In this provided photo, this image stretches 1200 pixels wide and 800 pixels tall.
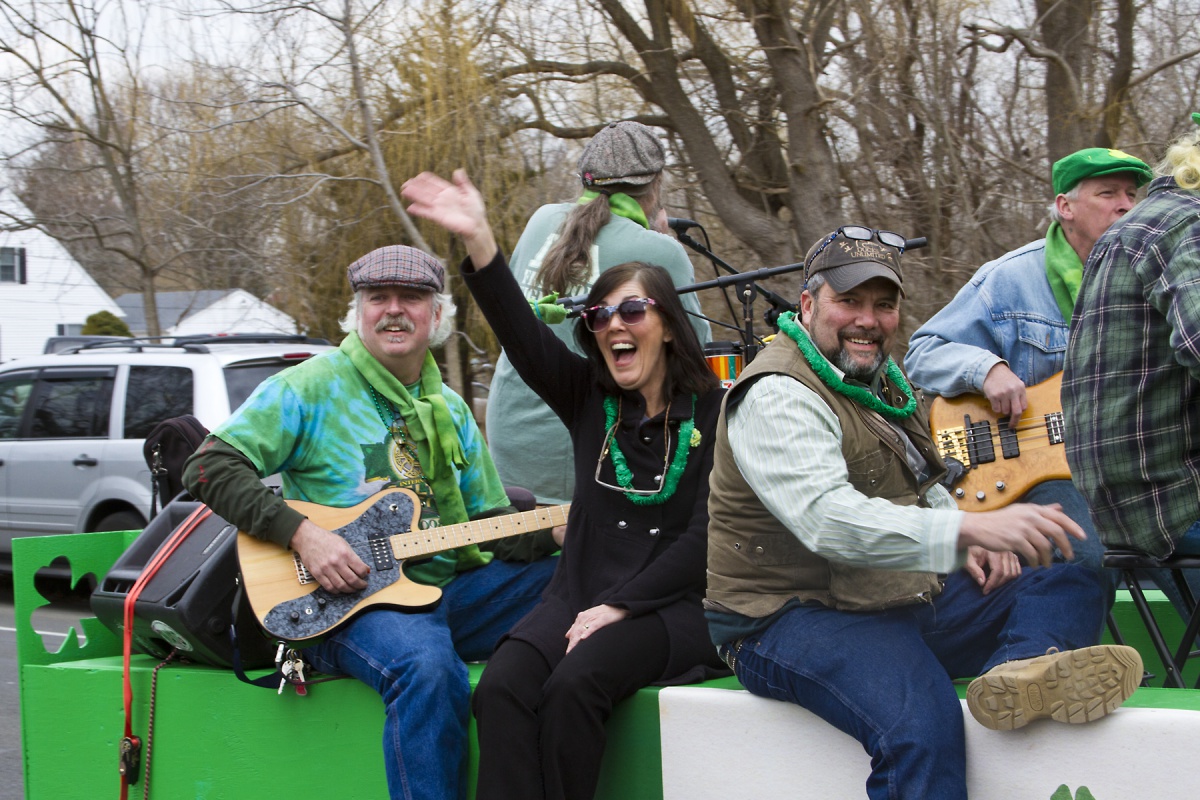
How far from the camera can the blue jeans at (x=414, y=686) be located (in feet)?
10.5

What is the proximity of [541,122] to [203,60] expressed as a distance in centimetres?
353

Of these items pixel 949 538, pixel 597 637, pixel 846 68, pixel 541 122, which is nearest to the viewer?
pixel 949 538

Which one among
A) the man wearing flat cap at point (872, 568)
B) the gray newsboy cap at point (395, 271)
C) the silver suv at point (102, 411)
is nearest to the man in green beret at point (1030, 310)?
the man wearing flat cap at point (872, 568)

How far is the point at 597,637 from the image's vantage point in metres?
3.11

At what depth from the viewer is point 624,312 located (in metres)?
3.36

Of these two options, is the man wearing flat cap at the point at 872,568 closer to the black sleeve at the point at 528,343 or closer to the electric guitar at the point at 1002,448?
Result: the electric guitar at the point at 1002,448

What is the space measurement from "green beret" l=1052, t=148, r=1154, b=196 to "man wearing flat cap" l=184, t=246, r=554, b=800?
1998 millimetres

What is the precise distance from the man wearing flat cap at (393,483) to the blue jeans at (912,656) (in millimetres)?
881

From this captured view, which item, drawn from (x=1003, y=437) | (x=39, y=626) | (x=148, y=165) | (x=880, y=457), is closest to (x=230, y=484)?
(x=880, y=457)

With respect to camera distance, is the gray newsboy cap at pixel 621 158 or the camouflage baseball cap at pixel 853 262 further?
the gray newsboy cap at pixel 621 158

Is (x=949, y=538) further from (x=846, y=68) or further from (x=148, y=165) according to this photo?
(x=148, y=165)

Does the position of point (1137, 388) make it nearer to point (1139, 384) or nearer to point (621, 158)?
point (1139, 384)

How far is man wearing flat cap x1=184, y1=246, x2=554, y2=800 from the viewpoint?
10.7 feet

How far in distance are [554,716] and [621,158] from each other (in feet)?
5.96
